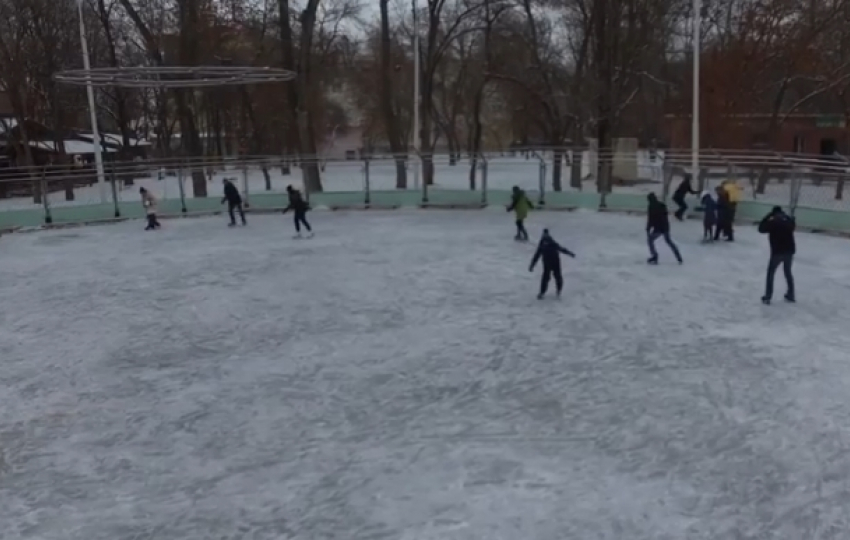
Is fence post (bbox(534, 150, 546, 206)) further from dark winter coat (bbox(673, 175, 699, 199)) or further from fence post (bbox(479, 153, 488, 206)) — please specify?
dark winter coat (bbox(673, 175, 699, 199))

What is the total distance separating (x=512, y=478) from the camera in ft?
20.5

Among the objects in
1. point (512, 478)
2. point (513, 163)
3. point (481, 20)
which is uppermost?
point (481, 20)

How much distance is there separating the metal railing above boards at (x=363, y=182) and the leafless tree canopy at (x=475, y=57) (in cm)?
36

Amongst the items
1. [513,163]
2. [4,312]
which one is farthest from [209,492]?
[513,163]

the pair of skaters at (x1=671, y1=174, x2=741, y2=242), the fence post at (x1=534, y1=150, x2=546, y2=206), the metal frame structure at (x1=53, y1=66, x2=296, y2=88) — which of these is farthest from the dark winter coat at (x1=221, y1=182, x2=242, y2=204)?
the pair of skaters at (x1=671, y1=174, x2=741, y2=242)

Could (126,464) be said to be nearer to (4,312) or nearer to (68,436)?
(68,436)

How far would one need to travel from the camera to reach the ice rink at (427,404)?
5.77m

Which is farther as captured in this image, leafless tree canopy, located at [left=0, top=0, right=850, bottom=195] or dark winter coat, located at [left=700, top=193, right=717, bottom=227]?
leafless tree canopy, located at [left=0, top=0, right=850, bottom=195]

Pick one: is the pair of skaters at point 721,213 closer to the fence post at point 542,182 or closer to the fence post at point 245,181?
the fence post at point 542,182

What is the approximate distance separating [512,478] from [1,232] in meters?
19.8

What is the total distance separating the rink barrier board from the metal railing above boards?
33 mm

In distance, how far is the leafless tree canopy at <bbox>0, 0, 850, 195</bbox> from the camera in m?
30.1

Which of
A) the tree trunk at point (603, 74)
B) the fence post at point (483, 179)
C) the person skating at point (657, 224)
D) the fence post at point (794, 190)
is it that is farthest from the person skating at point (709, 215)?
the tree trunk at point (603, 74)

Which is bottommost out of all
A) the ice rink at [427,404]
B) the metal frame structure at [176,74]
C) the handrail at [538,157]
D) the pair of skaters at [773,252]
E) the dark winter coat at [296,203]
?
the ice rink at [427,404]
